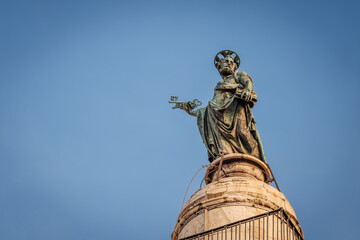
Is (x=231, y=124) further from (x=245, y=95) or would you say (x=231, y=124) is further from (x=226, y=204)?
(x=226, y=204)

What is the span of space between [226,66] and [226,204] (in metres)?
7.00

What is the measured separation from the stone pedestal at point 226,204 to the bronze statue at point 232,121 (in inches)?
91.1

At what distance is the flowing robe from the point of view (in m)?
21.9

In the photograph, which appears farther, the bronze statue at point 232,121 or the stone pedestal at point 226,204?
the bronze statue at point 232,121

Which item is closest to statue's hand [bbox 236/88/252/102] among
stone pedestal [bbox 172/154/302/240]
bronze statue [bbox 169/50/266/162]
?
bronze statue [bbox 169/50/266/162]

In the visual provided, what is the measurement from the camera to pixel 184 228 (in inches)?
728

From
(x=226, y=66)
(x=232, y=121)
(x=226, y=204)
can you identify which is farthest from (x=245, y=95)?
(x=226, y=204)

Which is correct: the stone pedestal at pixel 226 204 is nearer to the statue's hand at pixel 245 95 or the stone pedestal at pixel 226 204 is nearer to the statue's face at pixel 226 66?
the statue's hand at pixel 245 95

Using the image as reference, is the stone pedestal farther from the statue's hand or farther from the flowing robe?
the statue's hand

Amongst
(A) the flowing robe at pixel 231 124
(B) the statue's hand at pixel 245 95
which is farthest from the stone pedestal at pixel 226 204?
(B) the statue's hand at pixel 245 95

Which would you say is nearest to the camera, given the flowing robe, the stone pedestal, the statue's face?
the stone pedestal

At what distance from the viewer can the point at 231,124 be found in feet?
72.9

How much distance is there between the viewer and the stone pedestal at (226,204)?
17.9 m

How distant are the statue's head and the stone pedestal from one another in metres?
5.14
